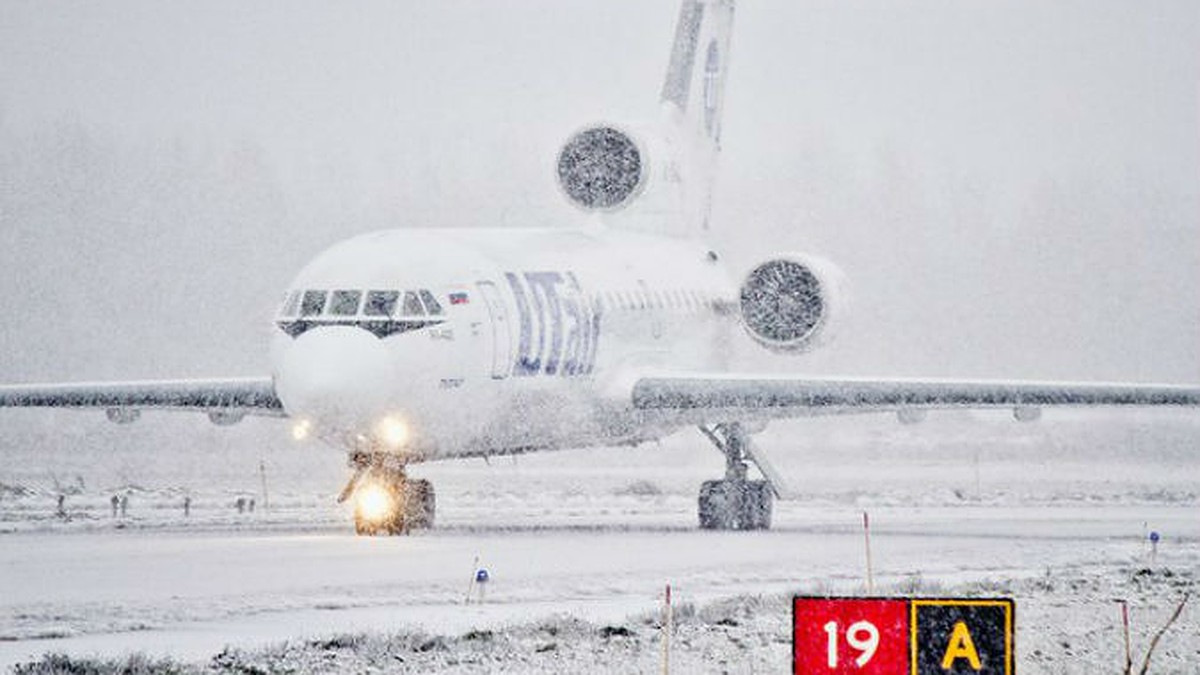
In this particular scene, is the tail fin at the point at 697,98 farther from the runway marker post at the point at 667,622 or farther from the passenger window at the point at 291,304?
the runway marker post at the point at 667,622

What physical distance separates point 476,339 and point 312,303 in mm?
2147

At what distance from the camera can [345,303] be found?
86.3ft

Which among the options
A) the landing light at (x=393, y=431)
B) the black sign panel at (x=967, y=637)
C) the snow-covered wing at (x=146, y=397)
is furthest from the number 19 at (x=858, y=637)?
the snow-covered wing at (x=146, y=397)

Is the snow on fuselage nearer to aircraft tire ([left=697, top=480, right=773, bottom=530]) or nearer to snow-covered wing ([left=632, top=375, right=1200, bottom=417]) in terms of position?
snow-covered wing ([left=632, top=375, right=1200, bottom=417])

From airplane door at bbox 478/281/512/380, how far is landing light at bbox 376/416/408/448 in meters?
1.76

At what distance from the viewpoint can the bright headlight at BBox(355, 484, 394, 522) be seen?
1081 inches

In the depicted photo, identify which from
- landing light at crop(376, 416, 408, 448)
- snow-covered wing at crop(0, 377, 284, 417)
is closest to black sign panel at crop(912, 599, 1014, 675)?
landing light at crop(376, 416, 408, 448)

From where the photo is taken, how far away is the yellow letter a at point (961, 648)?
10523 millimetres

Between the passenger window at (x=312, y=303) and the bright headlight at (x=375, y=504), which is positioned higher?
the passenger window at (x=312, y=303)

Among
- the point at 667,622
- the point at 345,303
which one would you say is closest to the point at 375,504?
the point at 345,303

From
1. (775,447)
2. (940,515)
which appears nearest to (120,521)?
(940,515)

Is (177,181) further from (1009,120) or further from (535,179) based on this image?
(1009,120)

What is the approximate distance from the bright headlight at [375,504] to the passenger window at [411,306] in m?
2.42

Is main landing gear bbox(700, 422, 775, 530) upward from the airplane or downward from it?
downward
